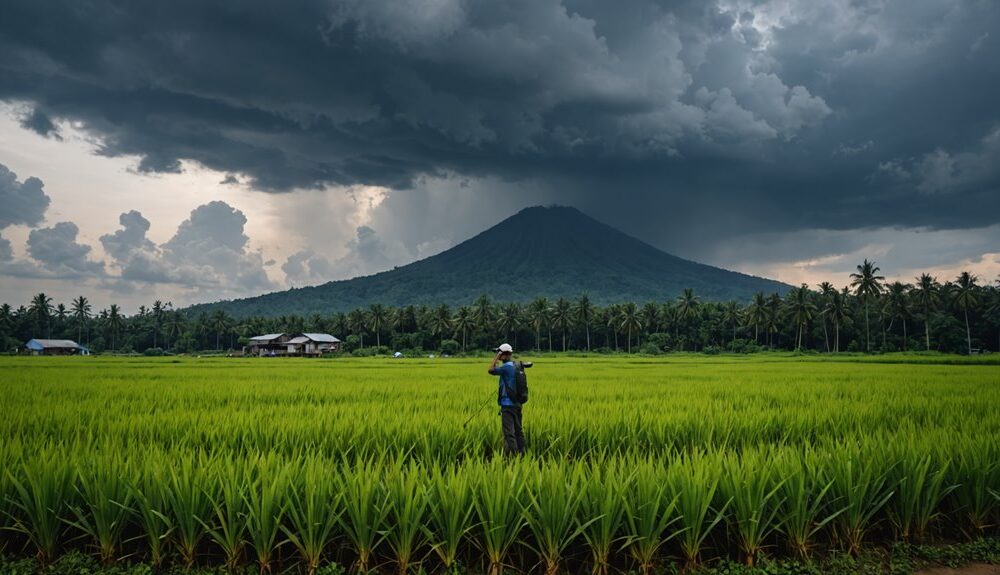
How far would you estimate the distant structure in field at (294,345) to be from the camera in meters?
91.7

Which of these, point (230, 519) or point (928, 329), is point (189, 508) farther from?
point (928, 329)

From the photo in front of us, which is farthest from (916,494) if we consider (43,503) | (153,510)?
(43,503)

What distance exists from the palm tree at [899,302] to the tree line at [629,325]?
155mm

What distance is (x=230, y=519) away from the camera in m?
4.43

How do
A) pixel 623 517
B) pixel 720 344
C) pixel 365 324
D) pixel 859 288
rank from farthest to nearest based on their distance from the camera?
pixel 365 324 → pixel 720 344 → pixel 859 288 → pixel 623 517

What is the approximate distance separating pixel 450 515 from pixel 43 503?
11.1ft

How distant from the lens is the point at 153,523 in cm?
458

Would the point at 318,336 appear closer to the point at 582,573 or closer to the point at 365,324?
the point at 365,324

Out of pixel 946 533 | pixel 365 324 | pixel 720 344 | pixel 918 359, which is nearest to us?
pixel 946 533

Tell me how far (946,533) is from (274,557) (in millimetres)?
6399

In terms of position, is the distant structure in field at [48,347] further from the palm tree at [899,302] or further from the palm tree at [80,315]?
the palm tree at [899,302]

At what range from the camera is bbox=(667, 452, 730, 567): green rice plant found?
15.0 feet

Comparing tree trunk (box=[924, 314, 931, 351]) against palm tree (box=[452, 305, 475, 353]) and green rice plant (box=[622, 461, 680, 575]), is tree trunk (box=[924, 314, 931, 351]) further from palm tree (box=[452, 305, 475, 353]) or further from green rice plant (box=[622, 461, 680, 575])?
green rice plant (box=[622, 461, 680, 575])

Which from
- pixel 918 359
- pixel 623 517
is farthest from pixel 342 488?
pixel 918 359
